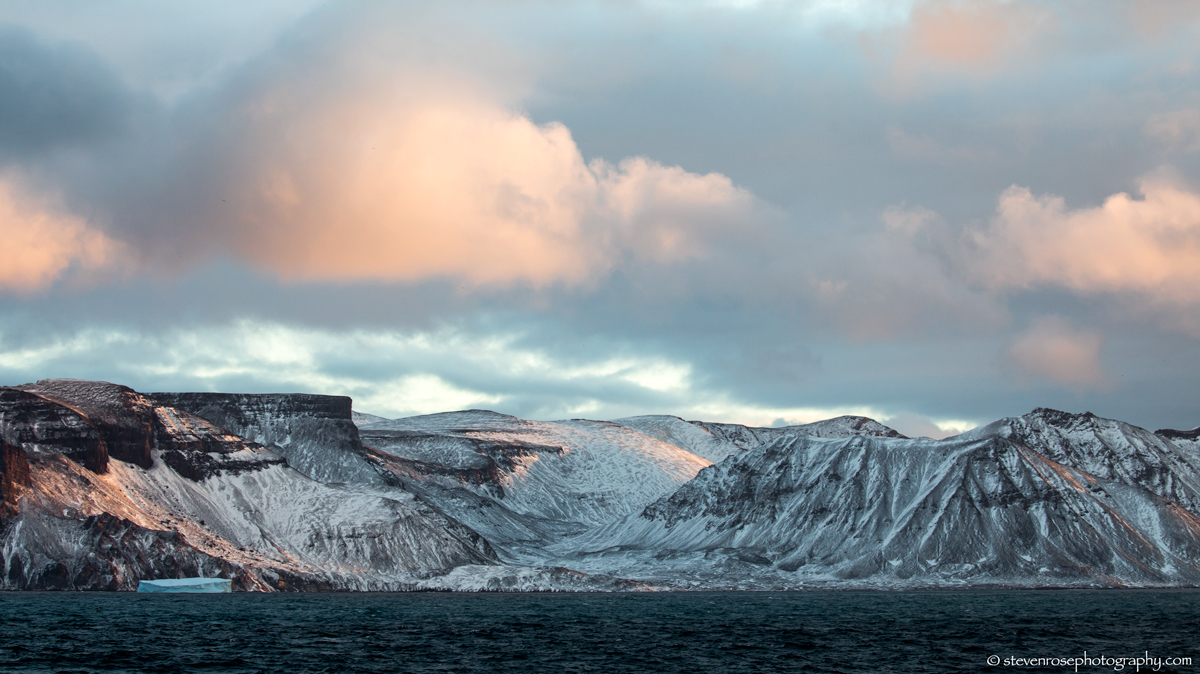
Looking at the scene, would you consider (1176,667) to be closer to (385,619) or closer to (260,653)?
(260,653)

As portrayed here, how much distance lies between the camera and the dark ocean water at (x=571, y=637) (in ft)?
310

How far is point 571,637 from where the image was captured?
12262 centimetres

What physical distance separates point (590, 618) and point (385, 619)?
90.2ft

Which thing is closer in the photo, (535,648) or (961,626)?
(535,648)

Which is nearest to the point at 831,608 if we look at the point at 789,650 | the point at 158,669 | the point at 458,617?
the point at 458,617

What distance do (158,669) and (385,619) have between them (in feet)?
205

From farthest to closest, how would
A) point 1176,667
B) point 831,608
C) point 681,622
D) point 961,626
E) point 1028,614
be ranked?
point 831,608, point 1028,614, point 681,622, point 961,626, point 1176,667

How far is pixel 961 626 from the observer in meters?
136

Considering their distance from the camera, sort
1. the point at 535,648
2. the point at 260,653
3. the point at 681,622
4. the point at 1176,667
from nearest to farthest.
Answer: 1. the point at 1176,667
2. the point at 260,653
3. the point at 535,648
4. the point at 681,622

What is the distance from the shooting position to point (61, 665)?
292ft

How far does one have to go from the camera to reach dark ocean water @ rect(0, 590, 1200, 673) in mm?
94438

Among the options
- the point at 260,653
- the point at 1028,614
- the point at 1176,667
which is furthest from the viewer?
the point at 1028,614

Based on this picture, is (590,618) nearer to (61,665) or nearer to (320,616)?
(320,616)

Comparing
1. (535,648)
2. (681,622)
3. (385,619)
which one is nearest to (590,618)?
(681,622)
